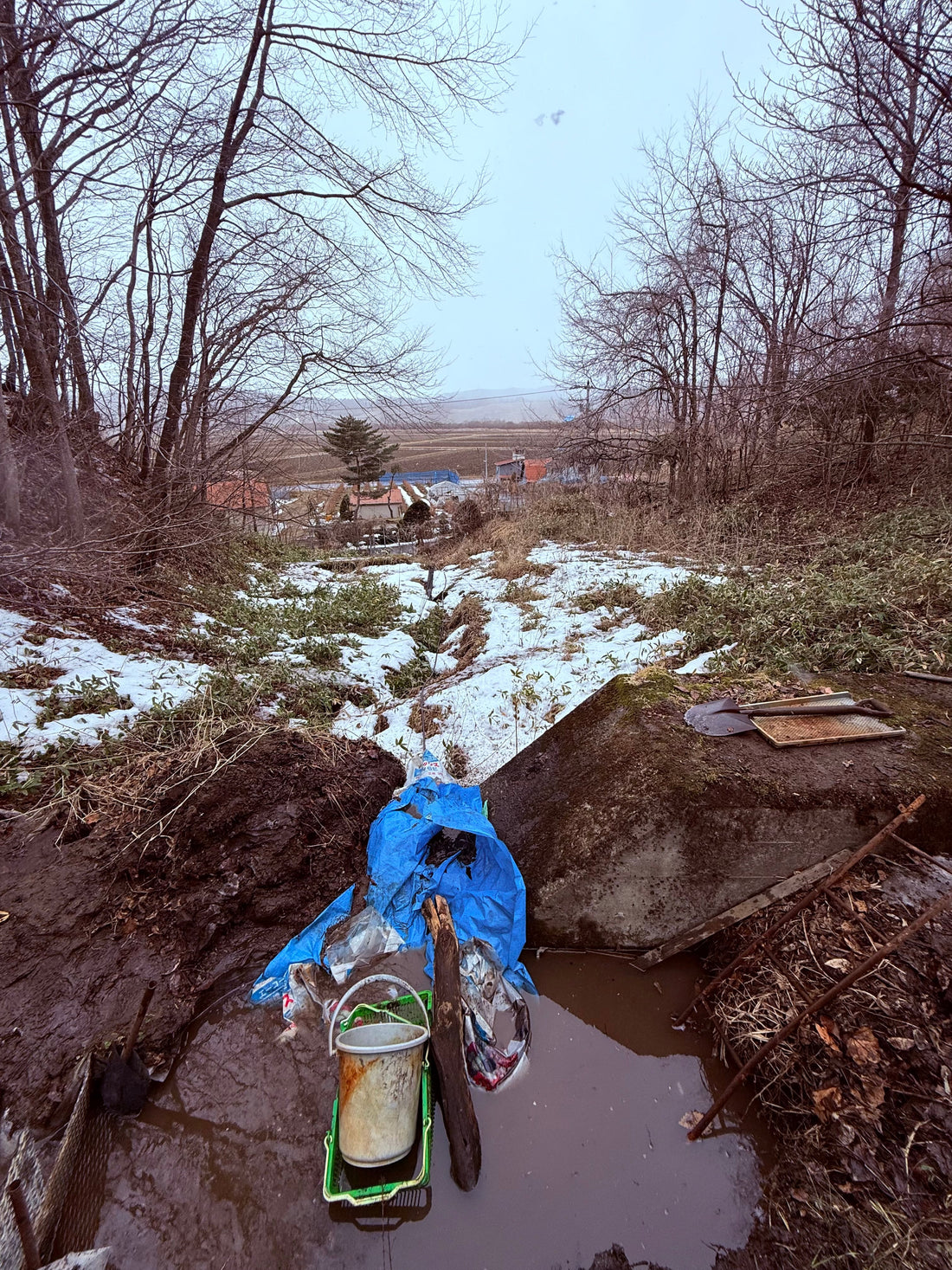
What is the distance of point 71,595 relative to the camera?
18.2ft

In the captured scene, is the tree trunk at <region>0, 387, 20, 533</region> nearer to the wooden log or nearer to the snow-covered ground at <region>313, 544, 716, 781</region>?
the snow-covered ground at <region>313, 544, 716, 781</region>

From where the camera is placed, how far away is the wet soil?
2229 millimetres

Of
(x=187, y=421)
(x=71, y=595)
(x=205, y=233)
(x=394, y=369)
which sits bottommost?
(x=71, y=595)

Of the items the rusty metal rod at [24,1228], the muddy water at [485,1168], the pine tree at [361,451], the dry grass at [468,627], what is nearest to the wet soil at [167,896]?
the muddy water at [485,1168]

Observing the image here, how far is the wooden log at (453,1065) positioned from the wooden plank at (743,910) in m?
0.97

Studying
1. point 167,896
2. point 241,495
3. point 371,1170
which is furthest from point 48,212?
point 371,1170

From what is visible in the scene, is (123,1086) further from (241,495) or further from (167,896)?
(241,495)

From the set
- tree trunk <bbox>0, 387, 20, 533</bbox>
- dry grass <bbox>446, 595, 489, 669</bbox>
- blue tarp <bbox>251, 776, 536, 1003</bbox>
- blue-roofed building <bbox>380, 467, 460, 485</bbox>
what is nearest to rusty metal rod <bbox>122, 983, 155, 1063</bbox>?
blue tarp <bbox>251, 776, 536, 1003</bbox>

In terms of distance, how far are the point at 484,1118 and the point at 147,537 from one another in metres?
7.64

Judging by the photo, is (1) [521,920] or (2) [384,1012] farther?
(1) [521,920]

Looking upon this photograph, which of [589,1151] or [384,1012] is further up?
[384,1012]

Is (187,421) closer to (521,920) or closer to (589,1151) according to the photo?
(521,920)

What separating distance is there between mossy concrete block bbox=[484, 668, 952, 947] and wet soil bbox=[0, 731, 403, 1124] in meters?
1.20

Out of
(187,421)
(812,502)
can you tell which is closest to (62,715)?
(187,421)
